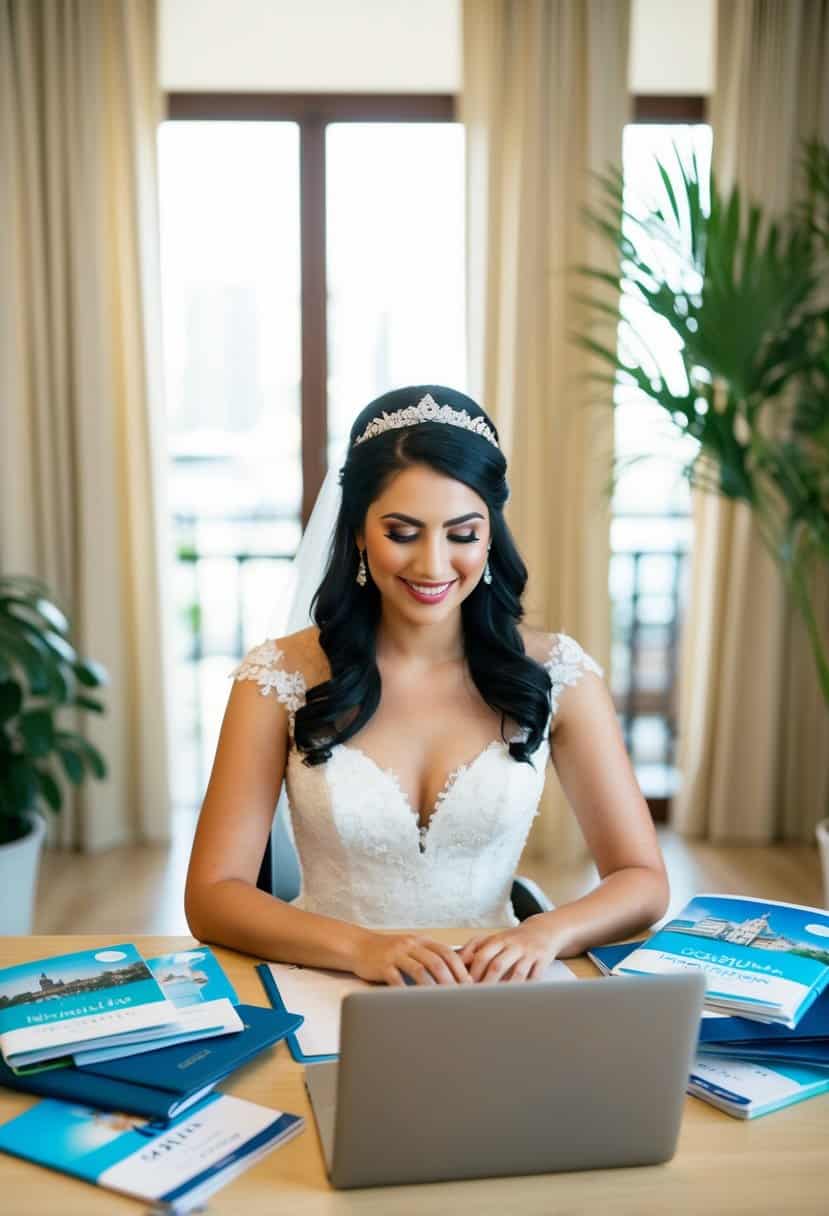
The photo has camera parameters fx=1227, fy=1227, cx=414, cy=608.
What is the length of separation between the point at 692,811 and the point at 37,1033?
3246 mm

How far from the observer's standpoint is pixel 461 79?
12.4 feet

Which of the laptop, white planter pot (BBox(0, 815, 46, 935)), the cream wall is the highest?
the cream wall

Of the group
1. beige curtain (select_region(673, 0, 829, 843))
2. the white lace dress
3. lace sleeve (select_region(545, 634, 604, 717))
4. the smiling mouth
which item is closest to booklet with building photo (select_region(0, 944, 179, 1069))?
the white lace dress

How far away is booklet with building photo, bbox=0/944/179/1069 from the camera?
122 centimetres

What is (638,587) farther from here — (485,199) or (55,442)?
(55,442)

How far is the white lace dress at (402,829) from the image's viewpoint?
1897 millimetres

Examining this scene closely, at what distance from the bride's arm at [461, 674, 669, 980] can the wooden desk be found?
313mm

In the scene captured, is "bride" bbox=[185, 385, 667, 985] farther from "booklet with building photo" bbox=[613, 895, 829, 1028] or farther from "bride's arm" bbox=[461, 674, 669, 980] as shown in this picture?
"booklet with building photo" bbox=[613, 895, 829, 1028]

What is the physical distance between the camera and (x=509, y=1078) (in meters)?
1.02

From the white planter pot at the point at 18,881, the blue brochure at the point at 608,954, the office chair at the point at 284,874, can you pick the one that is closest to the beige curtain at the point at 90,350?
the white planter pot at the point at 18,881

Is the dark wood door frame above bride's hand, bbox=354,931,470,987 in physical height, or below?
above

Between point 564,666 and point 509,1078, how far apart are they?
3.41ft

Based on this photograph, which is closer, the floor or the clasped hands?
the clasped hands

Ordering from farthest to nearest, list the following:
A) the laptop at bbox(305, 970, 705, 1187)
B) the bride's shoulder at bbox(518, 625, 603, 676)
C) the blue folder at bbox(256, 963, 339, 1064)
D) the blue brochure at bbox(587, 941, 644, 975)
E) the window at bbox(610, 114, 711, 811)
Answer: the window at bbox(610, 114, 711, 811), the bride's shoulder at bbox(518, 625, 603, 676), the blue brochure at bbox(587, 941, 644, 975), the blue folder at bbox(256, 963, 339, 1064), the laptop at bbox(305, 970, 705, 1187)
